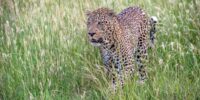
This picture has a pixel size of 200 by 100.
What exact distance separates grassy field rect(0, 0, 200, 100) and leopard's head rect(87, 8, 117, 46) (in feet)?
0.85

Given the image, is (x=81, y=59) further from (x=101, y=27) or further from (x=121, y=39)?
(x=101, y=27)

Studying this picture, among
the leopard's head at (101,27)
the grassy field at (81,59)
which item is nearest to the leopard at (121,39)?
the leopard's head at (101,27)

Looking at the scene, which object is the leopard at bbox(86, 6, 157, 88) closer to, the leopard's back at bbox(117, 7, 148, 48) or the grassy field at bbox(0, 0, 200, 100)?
the leopard's back at bbox(117, 7, 148, 48)

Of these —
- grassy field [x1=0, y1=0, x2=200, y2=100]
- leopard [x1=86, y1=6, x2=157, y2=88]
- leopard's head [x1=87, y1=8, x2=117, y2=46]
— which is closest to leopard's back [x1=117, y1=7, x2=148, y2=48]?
leopard [x1=86, y1=6, x2=157, y2=88]

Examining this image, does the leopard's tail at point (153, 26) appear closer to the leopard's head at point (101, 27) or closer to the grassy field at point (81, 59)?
the grassy field at point (81, 59)

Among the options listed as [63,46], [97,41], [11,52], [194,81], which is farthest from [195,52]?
[11,52]

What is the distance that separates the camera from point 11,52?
623 centimetres

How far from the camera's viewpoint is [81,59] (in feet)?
20.1

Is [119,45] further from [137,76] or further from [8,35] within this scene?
[8,35]

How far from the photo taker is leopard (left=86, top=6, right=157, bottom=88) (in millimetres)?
5422

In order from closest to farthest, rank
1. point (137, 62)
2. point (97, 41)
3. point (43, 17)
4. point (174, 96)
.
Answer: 1. point (174, 96)
2. point (97, 41)
3. point (137, 62)
4. point (43, 17)

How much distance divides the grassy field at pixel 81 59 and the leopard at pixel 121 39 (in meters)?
0.12

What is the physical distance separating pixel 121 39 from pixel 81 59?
2.09 ft

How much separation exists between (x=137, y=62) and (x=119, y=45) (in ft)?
1.87
